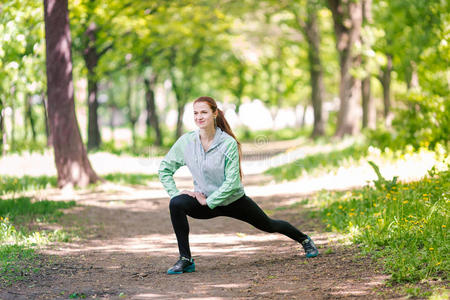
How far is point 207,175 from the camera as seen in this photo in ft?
18.5

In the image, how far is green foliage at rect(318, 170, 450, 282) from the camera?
5.02 meters

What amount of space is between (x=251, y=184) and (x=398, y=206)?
859 centimetres

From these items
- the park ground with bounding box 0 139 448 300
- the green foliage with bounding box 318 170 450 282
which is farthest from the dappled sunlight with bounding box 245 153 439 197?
the green foliage with bounding box 318 170 450 282

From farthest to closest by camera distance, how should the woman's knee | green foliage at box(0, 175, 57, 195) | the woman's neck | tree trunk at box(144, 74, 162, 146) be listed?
tree trunk at box(144, 74, 162, 146), green foliage at box(0, 175, 57, 195), the woman's neck, the woman's knee

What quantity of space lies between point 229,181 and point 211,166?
0.25 metres

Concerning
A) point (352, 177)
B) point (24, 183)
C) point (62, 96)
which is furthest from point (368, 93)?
point (24, 183)

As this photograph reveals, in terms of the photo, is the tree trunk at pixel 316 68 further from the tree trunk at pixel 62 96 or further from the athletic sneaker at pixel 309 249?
the athletic sneaker at pixel 309 249

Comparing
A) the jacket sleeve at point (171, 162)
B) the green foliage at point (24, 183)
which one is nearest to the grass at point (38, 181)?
the green foliage at point (24, 183)

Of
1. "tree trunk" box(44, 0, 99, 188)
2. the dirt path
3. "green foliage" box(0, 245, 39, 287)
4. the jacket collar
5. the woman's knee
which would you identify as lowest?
the dirt path

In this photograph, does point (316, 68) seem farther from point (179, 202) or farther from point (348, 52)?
point (179, 202)

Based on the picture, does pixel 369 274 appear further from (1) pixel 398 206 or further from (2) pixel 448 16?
(2) pixel 448 16

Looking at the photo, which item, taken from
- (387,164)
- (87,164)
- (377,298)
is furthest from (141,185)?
(377,298)

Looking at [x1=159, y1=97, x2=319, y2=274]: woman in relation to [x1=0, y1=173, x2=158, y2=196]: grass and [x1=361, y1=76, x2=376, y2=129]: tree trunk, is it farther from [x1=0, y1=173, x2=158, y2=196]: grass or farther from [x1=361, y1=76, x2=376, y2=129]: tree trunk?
[x1=361, y1=76, x2=376, y2=129]: tree trunk

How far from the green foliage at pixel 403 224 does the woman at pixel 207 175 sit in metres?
1.41
